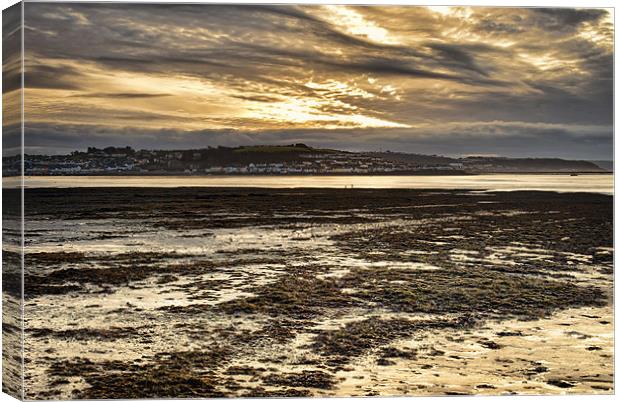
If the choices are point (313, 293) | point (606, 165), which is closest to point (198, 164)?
point (313, 293)

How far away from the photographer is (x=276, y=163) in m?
9.50

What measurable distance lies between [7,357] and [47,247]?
115 cm

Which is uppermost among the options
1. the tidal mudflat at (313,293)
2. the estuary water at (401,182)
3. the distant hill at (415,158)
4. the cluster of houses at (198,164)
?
the distant hill at (415,158)

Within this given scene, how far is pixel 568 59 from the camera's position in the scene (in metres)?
9.51

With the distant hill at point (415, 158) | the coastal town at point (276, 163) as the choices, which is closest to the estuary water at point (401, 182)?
the coastal town at point (276, 163)

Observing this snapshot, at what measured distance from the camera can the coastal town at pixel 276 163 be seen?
29.6 ft

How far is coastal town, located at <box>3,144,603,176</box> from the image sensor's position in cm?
902

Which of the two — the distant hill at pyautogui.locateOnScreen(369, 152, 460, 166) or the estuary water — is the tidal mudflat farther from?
the distant hill at pyautogui.locateOnScreen(369, 152, 460, 166)

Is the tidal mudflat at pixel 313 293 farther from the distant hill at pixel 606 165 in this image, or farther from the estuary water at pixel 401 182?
the distant hill at pixel 606 165

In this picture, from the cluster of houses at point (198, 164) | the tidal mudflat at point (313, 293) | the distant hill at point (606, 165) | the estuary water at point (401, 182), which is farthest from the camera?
the distant hill at point (606, 165)

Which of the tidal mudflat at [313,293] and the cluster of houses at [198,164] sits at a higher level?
the cluster of houses at [198,164]

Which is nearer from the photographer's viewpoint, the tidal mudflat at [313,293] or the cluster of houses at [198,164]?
the tidal mudflat at [313,293]

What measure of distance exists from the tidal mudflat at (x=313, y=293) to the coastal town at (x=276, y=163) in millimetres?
261

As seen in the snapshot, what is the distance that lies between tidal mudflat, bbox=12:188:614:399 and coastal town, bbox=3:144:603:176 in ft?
0.86
